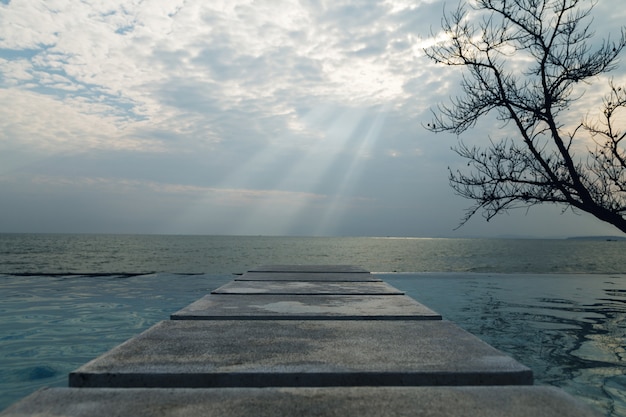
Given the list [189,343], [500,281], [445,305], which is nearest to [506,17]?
[445,305]

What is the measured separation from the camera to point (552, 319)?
21.2 ft

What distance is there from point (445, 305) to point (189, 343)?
18.9 ft

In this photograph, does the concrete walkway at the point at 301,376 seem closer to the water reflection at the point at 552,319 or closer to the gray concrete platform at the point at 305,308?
the gray concrete platform at the point at 305,308

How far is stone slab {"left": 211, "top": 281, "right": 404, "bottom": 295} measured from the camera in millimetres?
4852

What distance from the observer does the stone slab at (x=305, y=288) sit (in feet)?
15.9

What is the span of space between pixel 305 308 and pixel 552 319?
441 centimetres

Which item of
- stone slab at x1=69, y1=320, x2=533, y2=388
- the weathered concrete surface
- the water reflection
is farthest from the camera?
the water reflection

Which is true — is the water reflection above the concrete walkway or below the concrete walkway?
below

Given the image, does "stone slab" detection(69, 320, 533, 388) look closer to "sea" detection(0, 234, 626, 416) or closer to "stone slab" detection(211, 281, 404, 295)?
"sea" detection(0, 234, 626, 416)

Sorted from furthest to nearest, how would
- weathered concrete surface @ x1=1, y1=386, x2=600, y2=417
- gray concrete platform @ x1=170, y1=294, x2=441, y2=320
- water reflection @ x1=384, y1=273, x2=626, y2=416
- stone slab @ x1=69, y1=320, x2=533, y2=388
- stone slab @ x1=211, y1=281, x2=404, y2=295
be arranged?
stone slab @ x1=211, y1=281, x2=404, y2=295, water reflection @ x1=384, y1=273, x2=626, y2=416, gray concrete platform @ x1=170, y1=294, x2=441, y2=320, stone slab @ x1=69, y1=320, x2=533, y2=388, weathered concrete surface @ x1=1, y1=386, x2=600, y2=417

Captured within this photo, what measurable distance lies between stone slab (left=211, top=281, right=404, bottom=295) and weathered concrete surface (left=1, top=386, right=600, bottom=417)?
2.94 metres

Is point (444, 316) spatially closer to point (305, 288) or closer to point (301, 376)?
point (305, 288)

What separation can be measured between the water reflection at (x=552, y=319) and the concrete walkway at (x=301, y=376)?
1.59 m

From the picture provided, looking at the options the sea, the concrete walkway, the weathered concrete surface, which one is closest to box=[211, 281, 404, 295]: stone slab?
the sea
